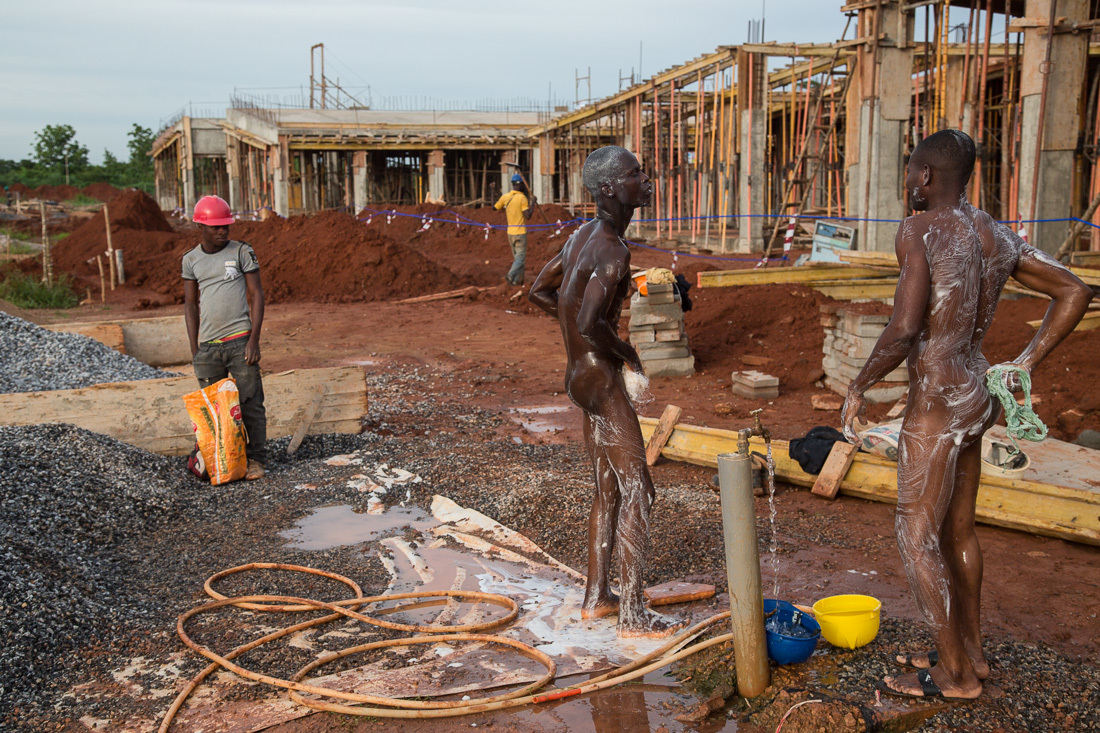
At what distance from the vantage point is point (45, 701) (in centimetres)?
335

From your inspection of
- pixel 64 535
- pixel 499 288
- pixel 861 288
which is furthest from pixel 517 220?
pixel 64 535

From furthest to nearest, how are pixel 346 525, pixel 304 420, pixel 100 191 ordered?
pixel 100 191
pixel 304 420
pixel 346 525

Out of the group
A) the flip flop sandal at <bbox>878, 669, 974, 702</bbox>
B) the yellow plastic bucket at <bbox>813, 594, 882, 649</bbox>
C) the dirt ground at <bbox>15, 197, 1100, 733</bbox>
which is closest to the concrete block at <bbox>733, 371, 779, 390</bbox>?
the dirt ground at <bbox>15, 197, 1100, 733</bbox>

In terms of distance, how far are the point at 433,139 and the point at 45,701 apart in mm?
29955

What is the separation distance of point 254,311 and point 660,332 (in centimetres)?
505

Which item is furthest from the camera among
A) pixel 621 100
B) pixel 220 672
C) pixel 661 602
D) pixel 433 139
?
pixel 433 139

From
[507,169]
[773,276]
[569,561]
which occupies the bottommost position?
[569,561]

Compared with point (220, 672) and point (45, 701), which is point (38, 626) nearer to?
point (45, 701)

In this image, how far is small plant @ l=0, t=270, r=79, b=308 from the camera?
57.0 feet

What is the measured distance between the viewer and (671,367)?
33.2 ft

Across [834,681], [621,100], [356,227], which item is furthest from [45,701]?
[621,100]

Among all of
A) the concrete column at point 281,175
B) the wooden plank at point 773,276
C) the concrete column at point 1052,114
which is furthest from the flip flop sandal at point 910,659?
the concrete column at point 281,175

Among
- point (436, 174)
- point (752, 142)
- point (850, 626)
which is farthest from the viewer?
point (436, 174)

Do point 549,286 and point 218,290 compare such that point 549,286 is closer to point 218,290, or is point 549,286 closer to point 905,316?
point 905,316
